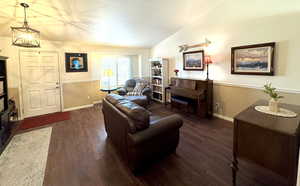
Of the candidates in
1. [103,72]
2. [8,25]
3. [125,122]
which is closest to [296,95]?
[125,122]

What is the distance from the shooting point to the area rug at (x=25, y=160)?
1.92 meters

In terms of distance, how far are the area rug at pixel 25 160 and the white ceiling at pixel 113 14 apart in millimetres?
2625

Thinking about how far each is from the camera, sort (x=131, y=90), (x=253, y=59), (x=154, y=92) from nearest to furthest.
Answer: (x=253, y=59)
(x=131, y=90)
(x=154, y=92)

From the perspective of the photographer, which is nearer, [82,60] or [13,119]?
[13,119]

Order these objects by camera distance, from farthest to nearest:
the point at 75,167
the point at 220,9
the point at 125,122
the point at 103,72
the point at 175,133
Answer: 1. the point at 103,72
2. the point at 220,9
3. the point at 175,133
4. the point at 75,167
5. the point at 125,122

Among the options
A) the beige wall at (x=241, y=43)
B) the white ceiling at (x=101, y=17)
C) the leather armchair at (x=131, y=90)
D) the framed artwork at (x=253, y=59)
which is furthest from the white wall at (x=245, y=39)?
the leather armchair at (x=131, y=90)

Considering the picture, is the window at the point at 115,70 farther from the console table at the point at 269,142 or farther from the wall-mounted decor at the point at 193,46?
the console table at the point at 269,142

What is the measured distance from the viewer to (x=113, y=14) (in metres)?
3.36

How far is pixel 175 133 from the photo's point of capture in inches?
92.0

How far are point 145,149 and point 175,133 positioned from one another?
2.09ft

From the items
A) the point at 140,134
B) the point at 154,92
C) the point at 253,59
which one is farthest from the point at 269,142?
the point at 154,92

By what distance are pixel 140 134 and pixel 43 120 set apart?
3.71 meters

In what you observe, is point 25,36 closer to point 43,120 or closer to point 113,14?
point 113,14

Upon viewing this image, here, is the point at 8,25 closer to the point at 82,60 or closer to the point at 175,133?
the point at 82,60
